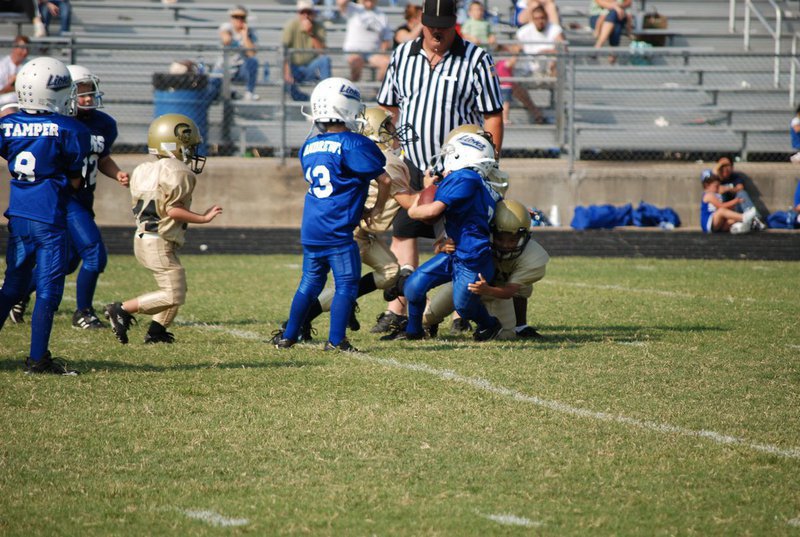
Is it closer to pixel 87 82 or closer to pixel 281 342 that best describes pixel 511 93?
pixel 87 82

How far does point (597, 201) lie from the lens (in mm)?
14164

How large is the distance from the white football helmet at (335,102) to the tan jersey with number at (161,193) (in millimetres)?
972

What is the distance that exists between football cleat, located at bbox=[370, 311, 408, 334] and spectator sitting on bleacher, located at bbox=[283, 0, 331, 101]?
754cm

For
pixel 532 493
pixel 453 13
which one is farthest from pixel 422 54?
pixel 532 493

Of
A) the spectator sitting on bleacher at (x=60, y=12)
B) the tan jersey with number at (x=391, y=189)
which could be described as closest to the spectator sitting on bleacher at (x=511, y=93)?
the spectator sitting on bleacher at (x=60, y=12)

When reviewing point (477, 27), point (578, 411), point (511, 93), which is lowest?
point (578, 411)

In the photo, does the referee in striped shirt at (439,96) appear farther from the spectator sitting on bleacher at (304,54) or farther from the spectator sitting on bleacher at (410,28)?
the spectator sitting on bleacher at (410,28)

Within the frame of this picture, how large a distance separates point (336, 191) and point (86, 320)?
2332mm

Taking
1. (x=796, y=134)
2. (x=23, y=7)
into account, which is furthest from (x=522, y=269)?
(x=23, y=7)

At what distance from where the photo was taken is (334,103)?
612cm

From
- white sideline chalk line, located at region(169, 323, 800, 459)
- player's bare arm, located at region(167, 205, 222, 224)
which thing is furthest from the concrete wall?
white sideline chalk line, located at region(169, 323, 800, 459)

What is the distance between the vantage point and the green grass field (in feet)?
12.0

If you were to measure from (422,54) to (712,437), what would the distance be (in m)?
3.80

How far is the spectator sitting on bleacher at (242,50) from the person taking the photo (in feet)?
48.5
